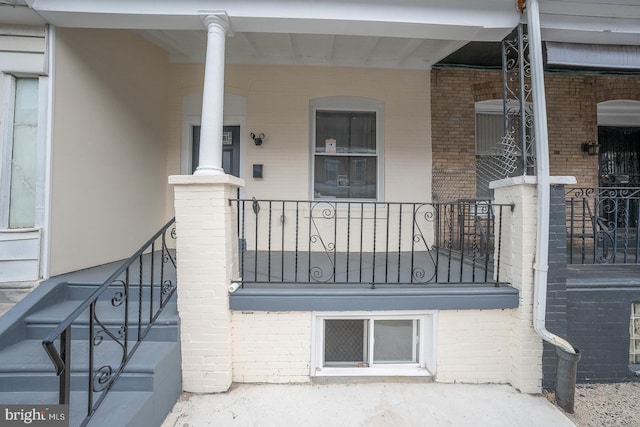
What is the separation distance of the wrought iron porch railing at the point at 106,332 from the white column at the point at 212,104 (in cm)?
72

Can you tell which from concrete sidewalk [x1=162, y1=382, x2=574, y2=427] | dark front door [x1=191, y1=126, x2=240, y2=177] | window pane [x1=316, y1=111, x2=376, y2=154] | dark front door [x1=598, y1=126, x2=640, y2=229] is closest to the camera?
concrete sidewalk [x1=162, y1=382, x2=574, y2=427]

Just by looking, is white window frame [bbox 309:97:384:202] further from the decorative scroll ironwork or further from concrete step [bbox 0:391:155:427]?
concrete step [bbox 0:391:155:427]

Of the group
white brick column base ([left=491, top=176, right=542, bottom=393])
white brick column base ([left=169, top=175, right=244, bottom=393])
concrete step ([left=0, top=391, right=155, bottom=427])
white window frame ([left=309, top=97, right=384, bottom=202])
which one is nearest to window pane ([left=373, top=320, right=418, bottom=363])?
white brick column base ([left=491, top=176, right=542, bottom=393])

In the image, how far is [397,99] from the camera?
4879mm

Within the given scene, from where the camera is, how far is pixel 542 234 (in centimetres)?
263

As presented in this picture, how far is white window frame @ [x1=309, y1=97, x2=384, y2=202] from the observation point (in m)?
4.85

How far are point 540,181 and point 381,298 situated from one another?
1.67 meters

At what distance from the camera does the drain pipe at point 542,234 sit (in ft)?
8.21

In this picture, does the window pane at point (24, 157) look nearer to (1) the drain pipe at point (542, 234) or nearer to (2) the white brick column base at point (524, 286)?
(2) the white brick column base at point (524, 286)

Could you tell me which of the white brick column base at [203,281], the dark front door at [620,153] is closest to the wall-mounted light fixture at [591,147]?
the dark front door at [620,153]

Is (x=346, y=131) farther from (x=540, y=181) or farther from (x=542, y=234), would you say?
(x=542, y=234)

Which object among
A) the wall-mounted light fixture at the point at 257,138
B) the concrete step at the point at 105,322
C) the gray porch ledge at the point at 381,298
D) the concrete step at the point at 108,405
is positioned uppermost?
the wall-mounted light fixture at the point at 257,138

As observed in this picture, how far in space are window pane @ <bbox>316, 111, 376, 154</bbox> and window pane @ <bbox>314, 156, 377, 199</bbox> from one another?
0.15 meters

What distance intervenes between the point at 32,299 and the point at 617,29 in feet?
19.1
